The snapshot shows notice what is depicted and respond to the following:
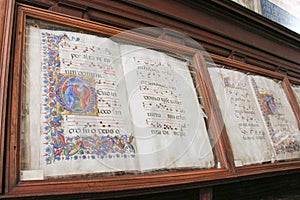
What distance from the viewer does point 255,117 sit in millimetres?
1966

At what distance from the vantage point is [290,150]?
202 cm

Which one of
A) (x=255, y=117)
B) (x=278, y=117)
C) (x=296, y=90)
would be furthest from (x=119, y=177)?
(x=296, y=90)

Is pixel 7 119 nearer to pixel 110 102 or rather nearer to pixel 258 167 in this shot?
pixel 110 102

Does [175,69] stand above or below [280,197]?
above

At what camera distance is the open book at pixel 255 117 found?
1.73 metres

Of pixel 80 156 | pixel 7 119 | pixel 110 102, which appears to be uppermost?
pixel 110 102

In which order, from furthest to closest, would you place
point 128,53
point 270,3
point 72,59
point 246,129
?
point 270,3, point 246,129, point 128,53, point 72,59

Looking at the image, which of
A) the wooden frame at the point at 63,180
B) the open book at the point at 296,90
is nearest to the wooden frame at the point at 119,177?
A: the wooden frame at the point at 63,180

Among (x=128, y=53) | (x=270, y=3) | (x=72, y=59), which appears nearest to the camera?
(x=72, y=59)

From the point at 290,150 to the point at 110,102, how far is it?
1.48 meters

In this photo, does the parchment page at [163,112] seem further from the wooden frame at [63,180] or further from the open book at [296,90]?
the open book at [296,90]

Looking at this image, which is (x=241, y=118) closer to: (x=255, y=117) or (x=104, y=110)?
(x=255, y=117)

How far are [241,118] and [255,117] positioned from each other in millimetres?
179

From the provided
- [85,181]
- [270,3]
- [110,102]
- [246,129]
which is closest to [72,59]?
[110,102]
